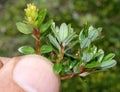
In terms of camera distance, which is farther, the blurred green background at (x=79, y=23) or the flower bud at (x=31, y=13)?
the blurred green background at (x=79, y=23)

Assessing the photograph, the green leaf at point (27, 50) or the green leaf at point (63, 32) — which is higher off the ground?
the green leaf at point (63, 32)

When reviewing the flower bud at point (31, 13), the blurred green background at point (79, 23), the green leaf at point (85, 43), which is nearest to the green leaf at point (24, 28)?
the flower bud at point (31, 13)

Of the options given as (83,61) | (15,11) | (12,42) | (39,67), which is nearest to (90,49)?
(83,61)

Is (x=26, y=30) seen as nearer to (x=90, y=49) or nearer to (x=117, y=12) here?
(x=90, y=49)

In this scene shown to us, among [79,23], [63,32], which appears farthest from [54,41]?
[79,23]

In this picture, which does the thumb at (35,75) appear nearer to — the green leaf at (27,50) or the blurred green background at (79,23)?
the green leaf at (27,50)

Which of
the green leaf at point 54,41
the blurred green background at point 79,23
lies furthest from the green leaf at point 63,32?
the blurred green background at point 79,23

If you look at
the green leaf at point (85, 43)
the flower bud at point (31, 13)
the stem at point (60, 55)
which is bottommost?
the stem at point (60, 55)

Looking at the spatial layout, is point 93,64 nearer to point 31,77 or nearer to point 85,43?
point 85,43

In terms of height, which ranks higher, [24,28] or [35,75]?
[24,28]
